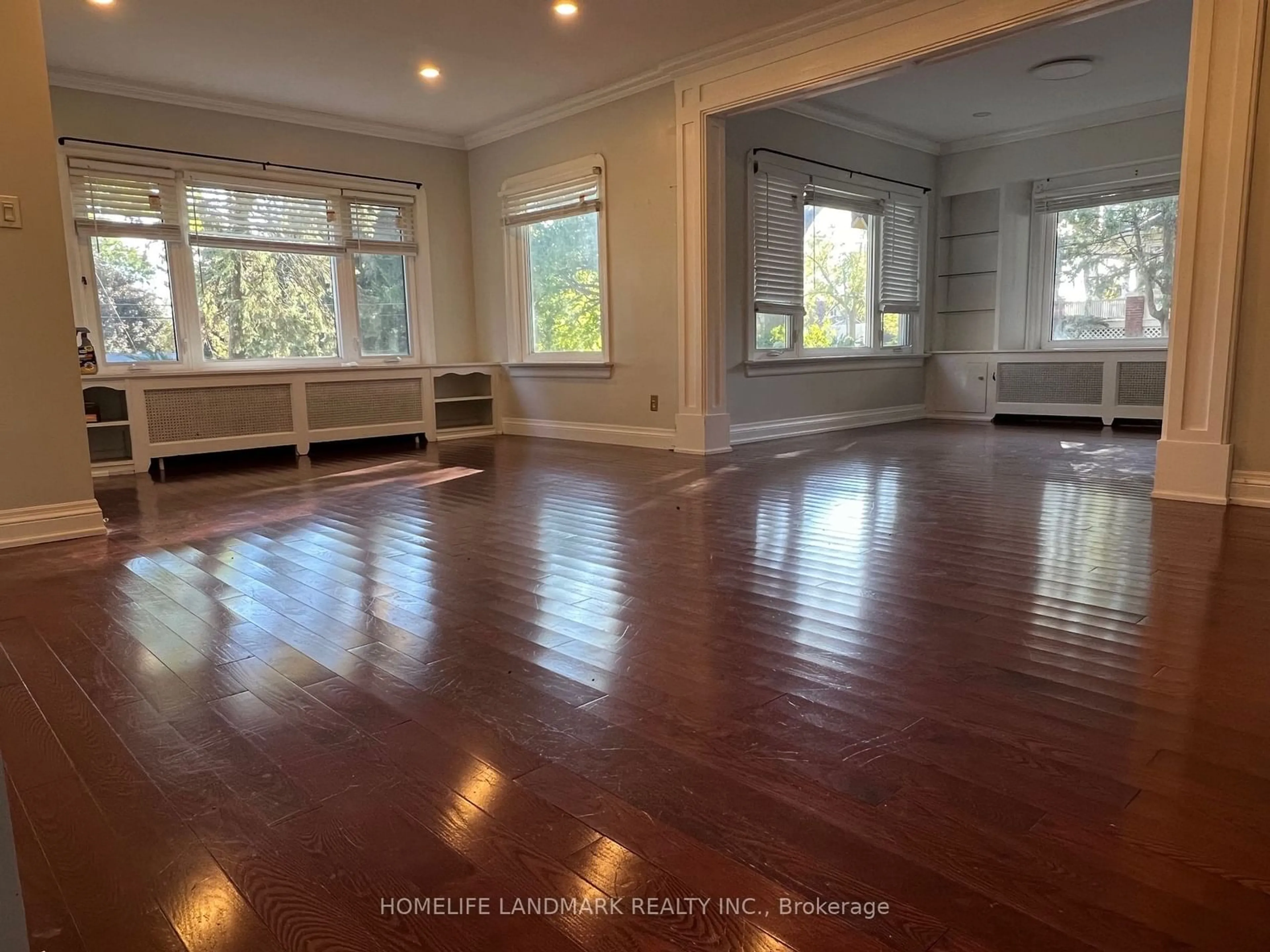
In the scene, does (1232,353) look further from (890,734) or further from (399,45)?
(399,45)

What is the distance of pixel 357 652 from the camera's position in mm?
2088

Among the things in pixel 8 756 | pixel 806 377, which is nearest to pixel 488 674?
pixel 8 756

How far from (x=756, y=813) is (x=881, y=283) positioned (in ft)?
23.2

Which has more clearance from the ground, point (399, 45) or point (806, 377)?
point (399, 45)

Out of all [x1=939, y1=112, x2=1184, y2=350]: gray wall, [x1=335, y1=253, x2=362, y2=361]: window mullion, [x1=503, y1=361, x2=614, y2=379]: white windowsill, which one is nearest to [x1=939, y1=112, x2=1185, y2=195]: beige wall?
[x1=939, y1=112, x2=1184, y2=350]: gray wall

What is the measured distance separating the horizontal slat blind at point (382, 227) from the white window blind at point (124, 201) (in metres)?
1.37

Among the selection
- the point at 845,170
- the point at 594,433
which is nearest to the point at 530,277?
the point at 594,433

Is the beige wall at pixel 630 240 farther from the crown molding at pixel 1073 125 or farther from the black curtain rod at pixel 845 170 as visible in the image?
the crown molding at pixel 1073 125

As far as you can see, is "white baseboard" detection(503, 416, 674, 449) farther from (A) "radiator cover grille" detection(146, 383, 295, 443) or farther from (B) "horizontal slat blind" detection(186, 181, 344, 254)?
(B) "horizontal slat blind" detection(186, 181, 344, 254)

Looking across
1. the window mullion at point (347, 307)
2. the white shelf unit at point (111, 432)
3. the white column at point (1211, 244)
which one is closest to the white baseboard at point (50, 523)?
the white shelf unit at point (111, 432)

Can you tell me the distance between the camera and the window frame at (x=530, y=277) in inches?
253

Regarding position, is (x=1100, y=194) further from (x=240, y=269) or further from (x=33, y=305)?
(x=33, y=305)

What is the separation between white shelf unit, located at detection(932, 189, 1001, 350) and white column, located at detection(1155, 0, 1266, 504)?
4521 mm

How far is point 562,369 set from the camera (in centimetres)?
704
